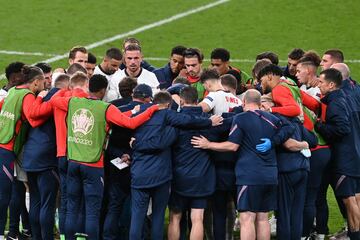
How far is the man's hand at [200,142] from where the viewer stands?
43.0 feet

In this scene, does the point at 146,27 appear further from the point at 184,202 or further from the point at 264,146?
the point at 264,146

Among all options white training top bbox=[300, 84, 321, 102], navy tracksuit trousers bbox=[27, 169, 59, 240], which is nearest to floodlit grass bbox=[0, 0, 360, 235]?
white training top bbox=[300, 84, 321, 102]

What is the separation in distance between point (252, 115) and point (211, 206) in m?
1.58

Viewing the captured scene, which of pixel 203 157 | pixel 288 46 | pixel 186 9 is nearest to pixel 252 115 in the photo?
pixel 203 157

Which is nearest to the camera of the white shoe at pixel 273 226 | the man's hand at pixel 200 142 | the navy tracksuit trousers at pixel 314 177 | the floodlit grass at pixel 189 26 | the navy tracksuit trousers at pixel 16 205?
the man's hand at pixel 200 142

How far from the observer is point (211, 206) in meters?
13.9

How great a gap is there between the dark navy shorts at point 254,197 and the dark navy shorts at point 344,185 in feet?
4.81

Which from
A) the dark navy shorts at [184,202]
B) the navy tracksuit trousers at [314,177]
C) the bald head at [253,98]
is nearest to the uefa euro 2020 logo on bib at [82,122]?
the dark navy shorts at [184,202]

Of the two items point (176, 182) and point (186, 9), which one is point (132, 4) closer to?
point (186, 9)

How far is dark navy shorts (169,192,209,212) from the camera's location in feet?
43.5

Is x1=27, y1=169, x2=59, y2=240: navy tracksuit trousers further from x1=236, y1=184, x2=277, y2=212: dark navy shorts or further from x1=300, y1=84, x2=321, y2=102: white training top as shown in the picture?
x1=300, y1=84, x2=321, y2=102: white training top

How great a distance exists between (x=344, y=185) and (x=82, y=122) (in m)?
3.65

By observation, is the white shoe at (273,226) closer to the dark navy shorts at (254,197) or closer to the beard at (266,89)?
the dark navy shorts at (254,197)

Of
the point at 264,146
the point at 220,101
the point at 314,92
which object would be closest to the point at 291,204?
the point at 264,146
